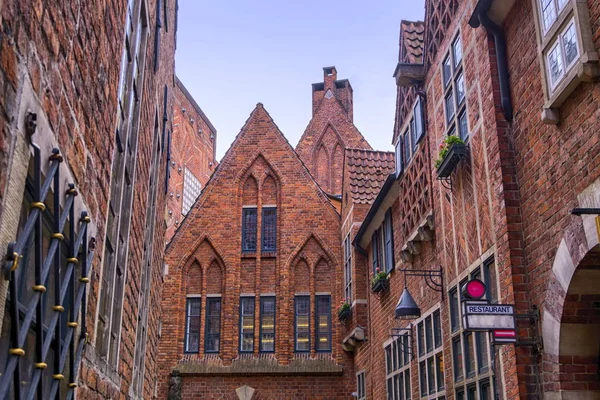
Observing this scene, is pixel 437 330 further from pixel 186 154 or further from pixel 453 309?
pixel 186 154

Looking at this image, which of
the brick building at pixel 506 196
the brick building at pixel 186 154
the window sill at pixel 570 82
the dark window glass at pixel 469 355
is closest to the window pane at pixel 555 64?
the brick building at pixel 506 196

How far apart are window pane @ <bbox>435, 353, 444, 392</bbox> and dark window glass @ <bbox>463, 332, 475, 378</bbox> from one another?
168 cm

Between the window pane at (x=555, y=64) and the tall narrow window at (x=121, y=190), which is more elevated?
the window pane at (x=555, y=64)

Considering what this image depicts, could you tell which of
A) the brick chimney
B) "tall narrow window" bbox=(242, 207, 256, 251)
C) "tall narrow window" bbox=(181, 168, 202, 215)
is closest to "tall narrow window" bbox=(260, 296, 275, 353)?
"tall narrow window" bbox=(242, 207, 256, 251)

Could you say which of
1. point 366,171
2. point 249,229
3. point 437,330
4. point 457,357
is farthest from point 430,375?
point 249,229

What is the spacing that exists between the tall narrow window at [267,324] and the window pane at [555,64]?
15952mm

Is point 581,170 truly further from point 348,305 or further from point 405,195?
point 348,305

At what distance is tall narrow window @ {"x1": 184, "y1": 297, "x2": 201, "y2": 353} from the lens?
21438 millimetres

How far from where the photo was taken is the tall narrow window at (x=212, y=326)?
2141cm

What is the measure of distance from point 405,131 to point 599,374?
8.21 m

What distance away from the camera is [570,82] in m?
6.32

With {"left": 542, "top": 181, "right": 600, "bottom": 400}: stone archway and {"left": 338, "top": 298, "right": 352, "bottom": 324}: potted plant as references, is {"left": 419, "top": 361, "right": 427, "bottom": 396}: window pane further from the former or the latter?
{"left": 338, "top": 298, "right": 352, "bottom": 324}: potted plant

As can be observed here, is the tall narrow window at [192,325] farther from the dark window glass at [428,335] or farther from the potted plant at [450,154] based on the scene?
the potted plant at [450,154]

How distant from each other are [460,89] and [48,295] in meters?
7.72
